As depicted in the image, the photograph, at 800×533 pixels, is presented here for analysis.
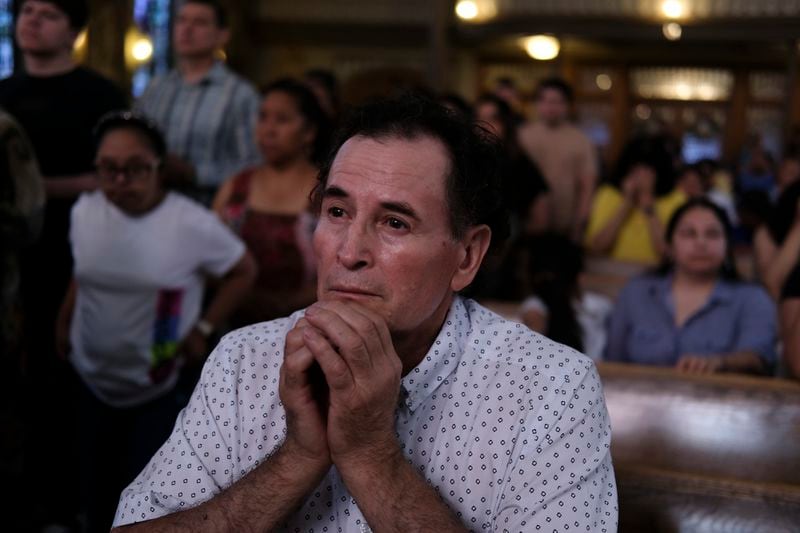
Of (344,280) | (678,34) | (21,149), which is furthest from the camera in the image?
(678,34)

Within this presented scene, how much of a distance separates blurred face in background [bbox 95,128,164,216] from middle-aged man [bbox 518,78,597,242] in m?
3.66

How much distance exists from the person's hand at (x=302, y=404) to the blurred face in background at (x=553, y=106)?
5.52 metres

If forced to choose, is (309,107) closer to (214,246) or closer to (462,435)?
(214,246)

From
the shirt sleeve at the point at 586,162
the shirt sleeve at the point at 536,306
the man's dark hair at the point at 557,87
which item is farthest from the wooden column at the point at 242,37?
the shirt sleeve at the point at 536,306

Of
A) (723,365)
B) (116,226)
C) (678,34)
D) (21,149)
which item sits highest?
(678,34)

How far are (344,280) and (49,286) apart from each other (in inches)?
104

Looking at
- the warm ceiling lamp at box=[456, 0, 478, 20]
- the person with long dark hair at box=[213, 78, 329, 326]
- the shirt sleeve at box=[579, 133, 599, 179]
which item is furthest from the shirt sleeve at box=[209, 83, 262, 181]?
the warm ceiling lamp at box=[456, 0, 478, 20]

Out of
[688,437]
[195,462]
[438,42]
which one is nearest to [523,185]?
[688,437]

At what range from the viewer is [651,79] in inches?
576

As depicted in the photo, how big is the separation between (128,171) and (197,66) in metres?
1.51

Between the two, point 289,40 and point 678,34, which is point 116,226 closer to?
point 678,34

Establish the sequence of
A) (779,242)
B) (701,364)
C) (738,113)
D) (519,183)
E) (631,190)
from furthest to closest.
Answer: (738,113) → (631,190) → (519,183) → (779,242) → (701,364)

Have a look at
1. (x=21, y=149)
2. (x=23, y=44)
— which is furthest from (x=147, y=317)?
(x=23, y=44)

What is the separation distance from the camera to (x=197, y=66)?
5.04 meters
